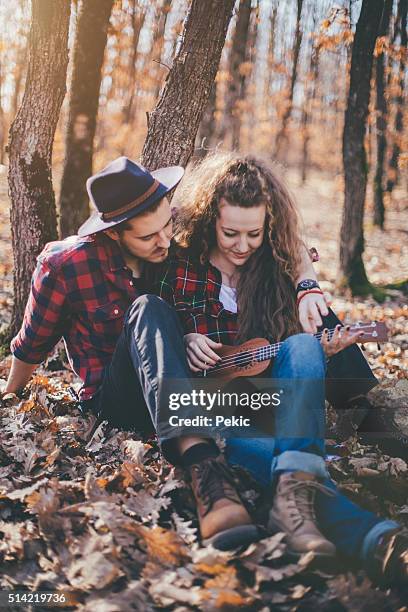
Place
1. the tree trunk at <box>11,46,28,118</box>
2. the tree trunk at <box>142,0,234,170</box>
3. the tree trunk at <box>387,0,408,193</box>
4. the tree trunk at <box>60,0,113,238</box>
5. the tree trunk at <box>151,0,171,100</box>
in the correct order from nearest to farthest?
the tree trunk at <box>142,0,234,170</box>
the tree trunk at <box>60,0,113,238</box>
the tree trunk at <box>151,0,171,100</box>
the tree trunk at <box>387,0,408,193</box>
the tree trunk at <box>11,46,28,118</box>

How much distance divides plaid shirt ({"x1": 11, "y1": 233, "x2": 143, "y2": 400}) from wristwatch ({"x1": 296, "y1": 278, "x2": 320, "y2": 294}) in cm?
82

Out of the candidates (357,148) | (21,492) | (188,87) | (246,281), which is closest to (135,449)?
(21,492)

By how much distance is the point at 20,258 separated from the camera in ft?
15.3

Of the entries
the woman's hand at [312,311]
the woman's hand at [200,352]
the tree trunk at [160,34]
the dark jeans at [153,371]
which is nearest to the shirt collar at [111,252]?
the dark jeans at [153,371]

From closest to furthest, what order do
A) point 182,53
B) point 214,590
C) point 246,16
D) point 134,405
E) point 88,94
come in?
point 214,590
point 134,405
point 182,53
point 88,94
point 246,16

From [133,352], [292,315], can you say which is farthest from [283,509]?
[292,315]

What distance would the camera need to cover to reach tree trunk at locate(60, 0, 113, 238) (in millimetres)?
5609

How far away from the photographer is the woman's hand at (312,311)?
3.15 meters

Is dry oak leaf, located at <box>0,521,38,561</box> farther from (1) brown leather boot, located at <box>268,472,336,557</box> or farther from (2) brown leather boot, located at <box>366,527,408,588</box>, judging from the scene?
(2) brown leather boot, located at <box>366,527,408,588</box>

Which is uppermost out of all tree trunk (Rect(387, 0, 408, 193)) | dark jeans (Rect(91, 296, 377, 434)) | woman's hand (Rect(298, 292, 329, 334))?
tree trunk (Rect(387, 0, 408, 193))

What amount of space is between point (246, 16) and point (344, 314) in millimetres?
6288

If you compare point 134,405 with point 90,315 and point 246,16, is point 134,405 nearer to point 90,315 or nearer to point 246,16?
point 90,315

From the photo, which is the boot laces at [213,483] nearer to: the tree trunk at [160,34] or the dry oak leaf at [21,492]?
the dry oak leaf at [21,492]

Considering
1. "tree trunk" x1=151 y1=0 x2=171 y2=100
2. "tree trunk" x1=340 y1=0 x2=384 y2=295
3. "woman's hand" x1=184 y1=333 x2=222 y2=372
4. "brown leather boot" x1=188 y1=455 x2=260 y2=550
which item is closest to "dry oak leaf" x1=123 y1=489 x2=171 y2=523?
"brown leather boot" x1=188 y1=455 x2=260 y2=550
